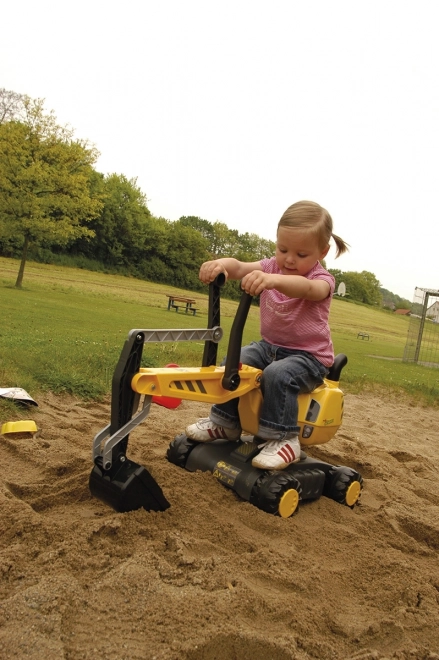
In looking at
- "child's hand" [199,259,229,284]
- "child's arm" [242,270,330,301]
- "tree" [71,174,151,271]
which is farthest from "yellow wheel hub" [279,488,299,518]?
"tree" [71,174,151,271]

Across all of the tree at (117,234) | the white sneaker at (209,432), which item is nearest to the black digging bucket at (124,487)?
the white sneaker at (209,432)

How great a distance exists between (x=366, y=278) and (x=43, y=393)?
Answer: 84.0m

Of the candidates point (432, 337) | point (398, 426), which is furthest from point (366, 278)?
point (398, 426)

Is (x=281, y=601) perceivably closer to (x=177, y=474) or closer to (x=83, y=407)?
(x=177, y=474)

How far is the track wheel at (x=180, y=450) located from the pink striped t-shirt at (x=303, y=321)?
88cm

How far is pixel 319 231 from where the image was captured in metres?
3.38

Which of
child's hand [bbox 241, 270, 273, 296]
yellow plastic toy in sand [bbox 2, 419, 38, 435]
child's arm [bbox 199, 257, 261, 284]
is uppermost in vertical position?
child's arm [bbox 199, 257, 261, 284]

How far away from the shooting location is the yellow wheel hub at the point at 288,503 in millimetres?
3205

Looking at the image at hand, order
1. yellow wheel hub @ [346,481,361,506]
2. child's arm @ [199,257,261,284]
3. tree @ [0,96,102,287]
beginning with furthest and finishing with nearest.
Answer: tree @ [0,96,102,287]
yellow wheel hub @ [346,481,361,506]
child's arm @ [199,257,261,284]

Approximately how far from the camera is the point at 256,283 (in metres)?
2.88

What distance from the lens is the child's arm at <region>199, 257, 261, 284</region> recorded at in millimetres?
3277

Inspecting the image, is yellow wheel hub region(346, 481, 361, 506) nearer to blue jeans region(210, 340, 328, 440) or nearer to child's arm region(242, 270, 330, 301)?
blue jeans region(210, 340, 328, 440)

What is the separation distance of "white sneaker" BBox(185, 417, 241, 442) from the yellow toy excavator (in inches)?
2.0

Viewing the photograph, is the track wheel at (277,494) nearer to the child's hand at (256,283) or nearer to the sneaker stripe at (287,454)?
the sneaker stripe at (287,454)
